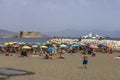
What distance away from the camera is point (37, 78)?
2073cm

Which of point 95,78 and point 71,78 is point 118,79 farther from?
point 71,78

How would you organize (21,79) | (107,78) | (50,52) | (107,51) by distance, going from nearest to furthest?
(21,79), (107,78), (50,52), (107,51)

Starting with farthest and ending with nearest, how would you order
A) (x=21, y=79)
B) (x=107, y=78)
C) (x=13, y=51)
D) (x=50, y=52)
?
(x=13, y=51) < (x=50, y=52) < (x=107, y=78) < (x=21, y=79)

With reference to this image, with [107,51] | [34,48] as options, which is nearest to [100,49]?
[107,51]

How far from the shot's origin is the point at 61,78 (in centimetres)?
2120

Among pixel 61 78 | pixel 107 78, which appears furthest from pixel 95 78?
pixel 61 78

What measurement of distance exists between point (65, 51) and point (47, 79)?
88.6 feet

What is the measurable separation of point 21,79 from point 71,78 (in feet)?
11.0

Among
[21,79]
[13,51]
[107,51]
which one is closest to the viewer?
[21,79]

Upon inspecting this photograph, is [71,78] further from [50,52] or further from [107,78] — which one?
[50,52]

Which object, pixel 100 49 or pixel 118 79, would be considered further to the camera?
pixel 100 49

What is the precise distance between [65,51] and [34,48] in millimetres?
4715

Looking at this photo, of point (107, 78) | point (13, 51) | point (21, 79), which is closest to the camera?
point (21, 79)

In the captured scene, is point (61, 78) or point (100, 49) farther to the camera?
point (100, 49)
